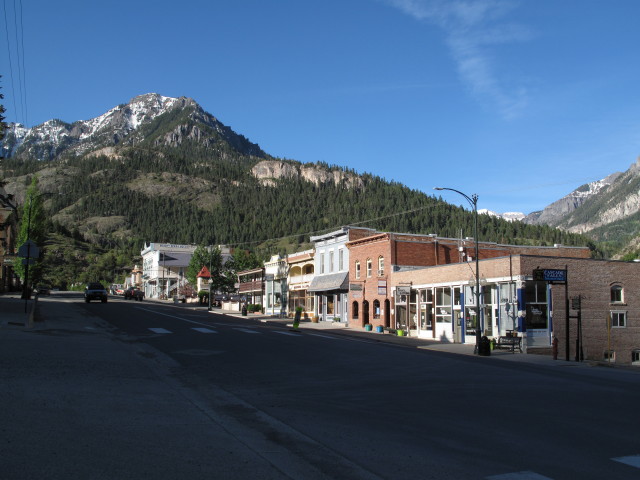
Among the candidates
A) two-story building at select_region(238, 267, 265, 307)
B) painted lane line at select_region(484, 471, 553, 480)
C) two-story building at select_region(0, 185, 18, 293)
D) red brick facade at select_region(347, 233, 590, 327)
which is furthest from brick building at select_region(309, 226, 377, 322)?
painted lane line at select_region(484, 471, 553, 480)

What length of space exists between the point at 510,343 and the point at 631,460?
25.3 meters

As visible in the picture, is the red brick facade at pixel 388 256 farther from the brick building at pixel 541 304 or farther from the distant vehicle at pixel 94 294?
the distant vehicle at pixel 94 294

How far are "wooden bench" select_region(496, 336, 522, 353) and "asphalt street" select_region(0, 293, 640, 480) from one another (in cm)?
1543

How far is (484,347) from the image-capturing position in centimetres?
2862

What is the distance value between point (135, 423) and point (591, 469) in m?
5.83

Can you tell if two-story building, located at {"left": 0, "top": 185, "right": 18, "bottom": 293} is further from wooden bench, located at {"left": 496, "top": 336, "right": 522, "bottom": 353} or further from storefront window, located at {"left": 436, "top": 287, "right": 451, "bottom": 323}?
wooden bench, located at {"left": 496, "top": 336, "right": 522, "bottom": 353}

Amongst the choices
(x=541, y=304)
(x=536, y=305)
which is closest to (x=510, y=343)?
(x=536, y=305)

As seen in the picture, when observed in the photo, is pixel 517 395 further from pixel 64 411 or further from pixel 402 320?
pixel 402 320

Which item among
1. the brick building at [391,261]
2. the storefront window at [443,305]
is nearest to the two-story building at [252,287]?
the brick building at [391,261]

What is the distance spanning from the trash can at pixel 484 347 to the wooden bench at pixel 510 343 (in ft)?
11.6

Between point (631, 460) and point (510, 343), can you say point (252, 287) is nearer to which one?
point (510, 343)

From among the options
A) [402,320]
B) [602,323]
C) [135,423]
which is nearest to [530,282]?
[602,323]

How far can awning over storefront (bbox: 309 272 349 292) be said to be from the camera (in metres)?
53.8

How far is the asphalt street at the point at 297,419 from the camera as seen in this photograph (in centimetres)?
651
